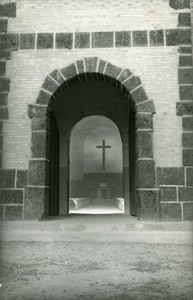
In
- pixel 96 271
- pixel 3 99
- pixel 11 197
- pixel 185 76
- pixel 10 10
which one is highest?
pixel 10 10

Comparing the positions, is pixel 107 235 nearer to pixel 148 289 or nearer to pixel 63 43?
pixel 148 289

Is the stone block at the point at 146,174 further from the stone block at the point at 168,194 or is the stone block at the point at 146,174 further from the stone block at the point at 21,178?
the stone block at the point at 21,178

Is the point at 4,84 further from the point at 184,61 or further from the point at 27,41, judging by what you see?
the point at 184,61

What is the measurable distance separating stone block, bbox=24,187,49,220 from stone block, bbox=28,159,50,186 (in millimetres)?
127

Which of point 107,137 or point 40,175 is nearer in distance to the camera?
point 40,175

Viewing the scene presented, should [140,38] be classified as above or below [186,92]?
above

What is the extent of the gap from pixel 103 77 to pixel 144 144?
5.82 ft

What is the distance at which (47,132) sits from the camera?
7457 mm

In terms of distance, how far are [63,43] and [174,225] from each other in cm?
452

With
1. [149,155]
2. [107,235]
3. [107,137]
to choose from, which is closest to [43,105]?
[149,155]

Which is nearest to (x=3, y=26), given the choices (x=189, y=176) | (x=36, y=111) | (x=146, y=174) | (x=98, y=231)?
(x=36, y=111)

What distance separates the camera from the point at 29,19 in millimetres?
7551

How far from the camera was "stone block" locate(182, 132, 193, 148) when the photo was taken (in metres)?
7.03

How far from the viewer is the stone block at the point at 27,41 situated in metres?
7.50
